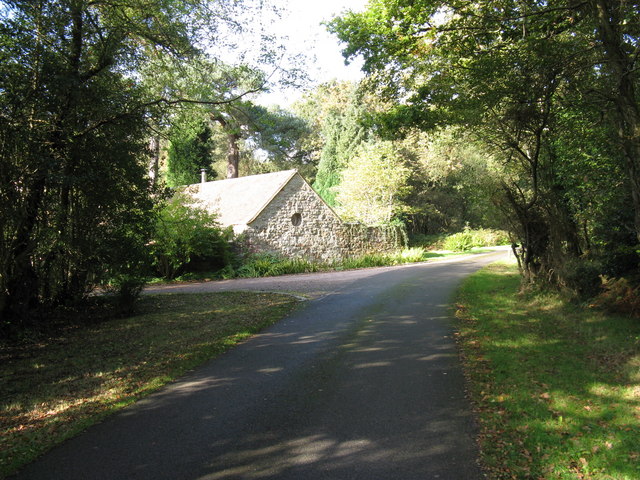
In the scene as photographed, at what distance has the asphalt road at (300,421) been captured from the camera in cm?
375

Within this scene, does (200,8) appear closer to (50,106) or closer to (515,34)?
(50,106)

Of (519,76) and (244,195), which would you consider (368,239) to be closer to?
(244,195)

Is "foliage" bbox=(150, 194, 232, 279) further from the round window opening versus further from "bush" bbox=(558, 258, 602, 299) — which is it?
"bush" bbox=(558, 258, 602, 299)

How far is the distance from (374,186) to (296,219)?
27.3 ft

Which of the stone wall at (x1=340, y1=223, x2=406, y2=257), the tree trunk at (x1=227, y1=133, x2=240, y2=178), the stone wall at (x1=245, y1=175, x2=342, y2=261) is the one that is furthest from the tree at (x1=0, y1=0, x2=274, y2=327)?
the tree trunk at (x1=227, y1=133, x2=240, y2=178)

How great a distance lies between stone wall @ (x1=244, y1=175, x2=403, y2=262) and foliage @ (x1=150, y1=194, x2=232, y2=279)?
5.49 ft

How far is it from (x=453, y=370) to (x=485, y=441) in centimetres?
203

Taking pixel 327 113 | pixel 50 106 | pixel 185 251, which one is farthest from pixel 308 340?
pixel 327 113

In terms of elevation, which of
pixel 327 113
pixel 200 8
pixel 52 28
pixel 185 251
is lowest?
pixel 185 251

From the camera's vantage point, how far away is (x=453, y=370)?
614 cm

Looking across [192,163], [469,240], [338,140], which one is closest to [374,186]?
[338,140]

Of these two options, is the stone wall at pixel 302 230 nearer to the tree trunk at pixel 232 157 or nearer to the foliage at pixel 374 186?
the foliage at pixel 374 186

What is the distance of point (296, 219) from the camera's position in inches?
930

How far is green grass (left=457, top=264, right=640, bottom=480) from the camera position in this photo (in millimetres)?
3762
